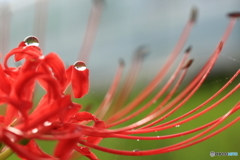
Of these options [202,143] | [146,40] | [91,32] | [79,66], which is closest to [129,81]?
[91,32]

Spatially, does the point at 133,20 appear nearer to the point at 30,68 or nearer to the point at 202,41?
the point at 202,41

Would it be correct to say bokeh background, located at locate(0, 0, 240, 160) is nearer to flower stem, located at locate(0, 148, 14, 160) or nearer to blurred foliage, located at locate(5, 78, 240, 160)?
blurred foliage, located at locate(5, 78, 240, 160)

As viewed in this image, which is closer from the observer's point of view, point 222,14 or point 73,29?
point 222,14

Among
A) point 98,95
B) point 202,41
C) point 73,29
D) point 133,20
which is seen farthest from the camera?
point 73,29

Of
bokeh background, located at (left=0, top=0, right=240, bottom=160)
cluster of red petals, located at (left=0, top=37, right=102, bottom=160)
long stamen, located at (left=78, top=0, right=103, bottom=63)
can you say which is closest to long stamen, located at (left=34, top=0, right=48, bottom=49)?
long stamen, located at (left=78, top=0, right=103, bottom=63)

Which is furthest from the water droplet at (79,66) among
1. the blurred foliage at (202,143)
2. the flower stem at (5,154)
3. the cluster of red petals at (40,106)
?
the blurred foliage at (202,143)

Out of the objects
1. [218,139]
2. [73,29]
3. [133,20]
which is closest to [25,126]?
[218,139]
